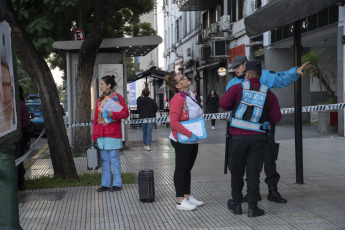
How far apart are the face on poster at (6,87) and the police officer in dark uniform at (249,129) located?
7.99 ft

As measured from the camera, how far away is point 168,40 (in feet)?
174

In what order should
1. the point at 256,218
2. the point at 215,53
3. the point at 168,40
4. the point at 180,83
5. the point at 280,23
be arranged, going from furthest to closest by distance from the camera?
the point at 168,40
the point at 215,53
the point at 280,23
the point at 180,83
the point at 256,218

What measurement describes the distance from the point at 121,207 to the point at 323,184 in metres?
3.13

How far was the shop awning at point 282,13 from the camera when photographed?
7199mm

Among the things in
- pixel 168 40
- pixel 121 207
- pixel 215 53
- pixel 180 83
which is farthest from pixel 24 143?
pixel 168 40

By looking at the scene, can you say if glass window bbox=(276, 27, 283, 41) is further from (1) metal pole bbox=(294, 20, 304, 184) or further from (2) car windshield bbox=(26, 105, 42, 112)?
(1) metal pole bbox=(294, 20, 304, 184)

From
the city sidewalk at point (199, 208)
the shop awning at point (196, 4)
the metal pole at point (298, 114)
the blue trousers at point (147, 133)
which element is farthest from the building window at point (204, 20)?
the metal pole at point (298, 114)

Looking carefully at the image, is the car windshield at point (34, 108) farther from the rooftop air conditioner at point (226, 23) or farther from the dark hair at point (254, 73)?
the dark hair at point (254, 73)

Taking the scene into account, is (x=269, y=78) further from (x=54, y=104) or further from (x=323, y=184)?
(x=54, y=104)

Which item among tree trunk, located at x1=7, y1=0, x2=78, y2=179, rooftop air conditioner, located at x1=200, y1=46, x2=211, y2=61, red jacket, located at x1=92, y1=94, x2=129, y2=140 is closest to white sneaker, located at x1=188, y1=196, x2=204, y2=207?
red jacket, located at x1=92, y1=94, x2=129, y2=140

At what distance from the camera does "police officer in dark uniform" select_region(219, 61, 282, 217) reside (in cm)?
609

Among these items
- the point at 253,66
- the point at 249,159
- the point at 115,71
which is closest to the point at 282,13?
the point at 253,66

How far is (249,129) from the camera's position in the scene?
609cm

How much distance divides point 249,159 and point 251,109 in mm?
567
